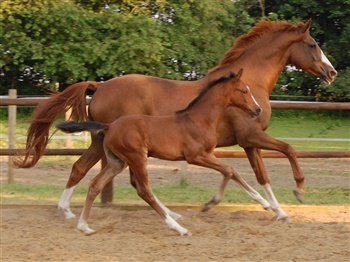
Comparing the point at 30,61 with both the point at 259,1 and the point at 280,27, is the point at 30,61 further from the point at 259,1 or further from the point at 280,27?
the point at 280,27

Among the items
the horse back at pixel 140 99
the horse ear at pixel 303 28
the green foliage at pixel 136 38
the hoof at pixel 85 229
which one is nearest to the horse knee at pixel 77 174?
the horse back at pixel 140 99

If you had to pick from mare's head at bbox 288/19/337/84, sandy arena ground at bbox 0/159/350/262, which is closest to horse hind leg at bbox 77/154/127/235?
sandy arena ground at bbox 0/159/350/262

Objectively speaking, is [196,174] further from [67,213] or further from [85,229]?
[85,229]

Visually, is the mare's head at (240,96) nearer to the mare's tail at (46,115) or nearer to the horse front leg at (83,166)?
the horse front leg at (83,166)

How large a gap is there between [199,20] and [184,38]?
0.71 m

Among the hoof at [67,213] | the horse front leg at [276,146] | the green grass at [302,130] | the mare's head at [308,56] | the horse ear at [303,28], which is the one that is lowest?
the green grass at [302,130]

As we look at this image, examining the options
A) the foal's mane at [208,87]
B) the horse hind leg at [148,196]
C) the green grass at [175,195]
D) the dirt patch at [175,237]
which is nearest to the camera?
the dirt patch at [175,237]

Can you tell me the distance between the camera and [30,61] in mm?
18359

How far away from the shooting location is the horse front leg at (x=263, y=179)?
644 centimetres

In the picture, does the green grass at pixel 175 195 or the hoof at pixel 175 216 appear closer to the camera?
the hoof at pixel 175 216

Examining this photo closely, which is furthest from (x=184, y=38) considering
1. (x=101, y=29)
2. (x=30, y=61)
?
(x=30, y=61)

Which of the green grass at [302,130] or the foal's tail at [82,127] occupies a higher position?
the foal's tail at [82,127]

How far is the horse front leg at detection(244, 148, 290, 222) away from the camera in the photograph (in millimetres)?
6441

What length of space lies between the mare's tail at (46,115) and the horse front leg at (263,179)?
1.72 meters
